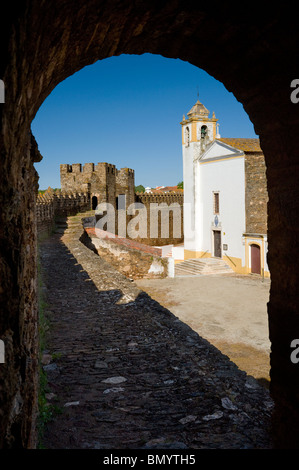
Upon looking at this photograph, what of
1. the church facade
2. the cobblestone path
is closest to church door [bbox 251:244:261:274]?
the church facade

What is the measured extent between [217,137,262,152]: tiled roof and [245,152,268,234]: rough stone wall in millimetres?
374

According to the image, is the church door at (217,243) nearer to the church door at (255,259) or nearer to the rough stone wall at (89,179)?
the church door at (255,259)

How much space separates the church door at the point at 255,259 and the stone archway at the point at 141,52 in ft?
58.2

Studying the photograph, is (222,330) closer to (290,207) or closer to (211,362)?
(211,362)

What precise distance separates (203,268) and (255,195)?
5348 mm

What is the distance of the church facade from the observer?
20.3 meters

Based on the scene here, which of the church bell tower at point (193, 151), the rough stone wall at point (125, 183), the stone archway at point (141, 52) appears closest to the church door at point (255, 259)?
the church bell tower at point (193, 151)

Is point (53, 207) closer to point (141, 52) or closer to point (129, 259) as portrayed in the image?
point (129, 259)

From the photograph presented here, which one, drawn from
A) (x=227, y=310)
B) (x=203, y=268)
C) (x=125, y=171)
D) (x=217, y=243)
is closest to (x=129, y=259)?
(x=227, y=310)

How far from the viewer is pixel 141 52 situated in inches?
119

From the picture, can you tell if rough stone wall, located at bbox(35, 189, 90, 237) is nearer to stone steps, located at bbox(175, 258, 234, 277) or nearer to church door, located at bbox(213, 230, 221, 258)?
stone steps, located at bbox(175, 258, 234, 277)

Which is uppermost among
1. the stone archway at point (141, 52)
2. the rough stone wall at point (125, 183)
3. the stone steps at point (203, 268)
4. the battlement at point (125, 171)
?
the battlement at point (125, 171)

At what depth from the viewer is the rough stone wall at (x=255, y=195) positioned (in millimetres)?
20172
